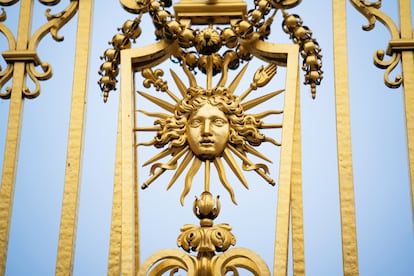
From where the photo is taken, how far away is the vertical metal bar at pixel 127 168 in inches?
228

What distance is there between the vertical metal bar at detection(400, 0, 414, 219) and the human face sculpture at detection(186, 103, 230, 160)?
738 mm

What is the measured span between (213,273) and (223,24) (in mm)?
1220

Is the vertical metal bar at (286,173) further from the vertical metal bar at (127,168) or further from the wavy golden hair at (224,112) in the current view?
the vertical metal bar at (127,168)

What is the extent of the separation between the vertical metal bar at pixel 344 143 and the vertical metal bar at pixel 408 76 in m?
0.24

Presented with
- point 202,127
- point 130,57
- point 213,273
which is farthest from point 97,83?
point 213,273

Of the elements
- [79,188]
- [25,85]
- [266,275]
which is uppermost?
[25,85]

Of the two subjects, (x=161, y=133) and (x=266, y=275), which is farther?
(x=161, y=133)

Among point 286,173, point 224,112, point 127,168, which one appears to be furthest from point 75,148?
point 286,173

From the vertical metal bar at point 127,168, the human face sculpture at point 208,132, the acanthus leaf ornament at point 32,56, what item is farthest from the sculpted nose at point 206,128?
the acanthus leaf ornament at point 32,56

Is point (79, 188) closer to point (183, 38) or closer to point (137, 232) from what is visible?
point (137, 232)

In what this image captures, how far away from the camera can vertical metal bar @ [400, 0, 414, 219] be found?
5.95 meters

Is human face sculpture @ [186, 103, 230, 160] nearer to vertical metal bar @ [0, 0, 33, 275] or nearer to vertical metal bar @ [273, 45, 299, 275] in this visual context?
vertical metal bar @ [273, 45, 299, 275]

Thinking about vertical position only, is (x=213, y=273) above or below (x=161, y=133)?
below

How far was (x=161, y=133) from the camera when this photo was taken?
19.8 feet
